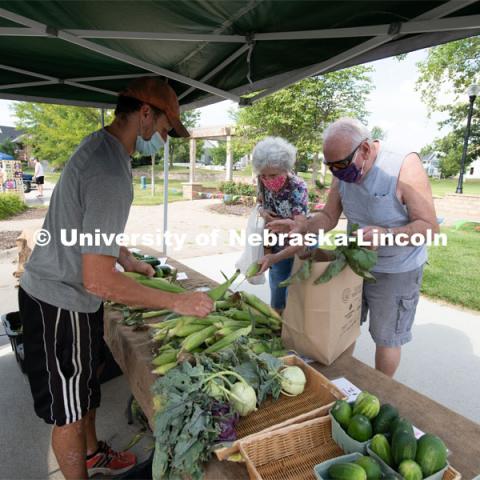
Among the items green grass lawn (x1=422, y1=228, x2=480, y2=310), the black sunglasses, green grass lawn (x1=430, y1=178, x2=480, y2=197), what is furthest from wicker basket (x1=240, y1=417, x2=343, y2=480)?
green grass lawn (x1=430, y1=178, x2=480, y2=197)

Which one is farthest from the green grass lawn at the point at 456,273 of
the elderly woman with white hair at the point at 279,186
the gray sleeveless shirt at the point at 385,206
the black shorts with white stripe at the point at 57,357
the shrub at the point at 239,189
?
the shrub at the point at 239,189

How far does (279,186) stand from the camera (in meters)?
3.12

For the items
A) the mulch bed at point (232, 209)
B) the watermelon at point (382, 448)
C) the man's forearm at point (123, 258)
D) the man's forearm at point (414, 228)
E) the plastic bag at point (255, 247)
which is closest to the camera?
the watermelon at point (382, 448)

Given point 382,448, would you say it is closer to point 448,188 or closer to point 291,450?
point 291,450

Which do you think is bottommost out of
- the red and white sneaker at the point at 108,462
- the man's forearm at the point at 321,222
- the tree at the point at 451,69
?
the red and white sneaker at the point at 108,462

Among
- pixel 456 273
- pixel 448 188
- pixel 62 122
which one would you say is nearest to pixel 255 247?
pixel 456 273

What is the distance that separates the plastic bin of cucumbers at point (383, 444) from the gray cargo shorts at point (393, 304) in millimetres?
1049

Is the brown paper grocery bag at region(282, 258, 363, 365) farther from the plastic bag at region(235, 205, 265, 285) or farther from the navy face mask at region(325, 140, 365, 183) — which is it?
the plastic bag at region(235, 205, 265, 285)

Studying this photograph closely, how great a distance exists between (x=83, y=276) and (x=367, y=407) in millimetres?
1228

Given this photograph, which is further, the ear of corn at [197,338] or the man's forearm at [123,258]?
the man's forearm at [123,258]

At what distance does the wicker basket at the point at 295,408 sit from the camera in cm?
127

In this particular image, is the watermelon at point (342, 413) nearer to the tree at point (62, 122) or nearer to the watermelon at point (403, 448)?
the watermelon at point (403, 448)

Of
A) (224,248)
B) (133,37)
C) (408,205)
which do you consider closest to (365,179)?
(408,205)

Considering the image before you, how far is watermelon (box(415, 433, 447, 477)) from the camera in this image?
3.23ft
